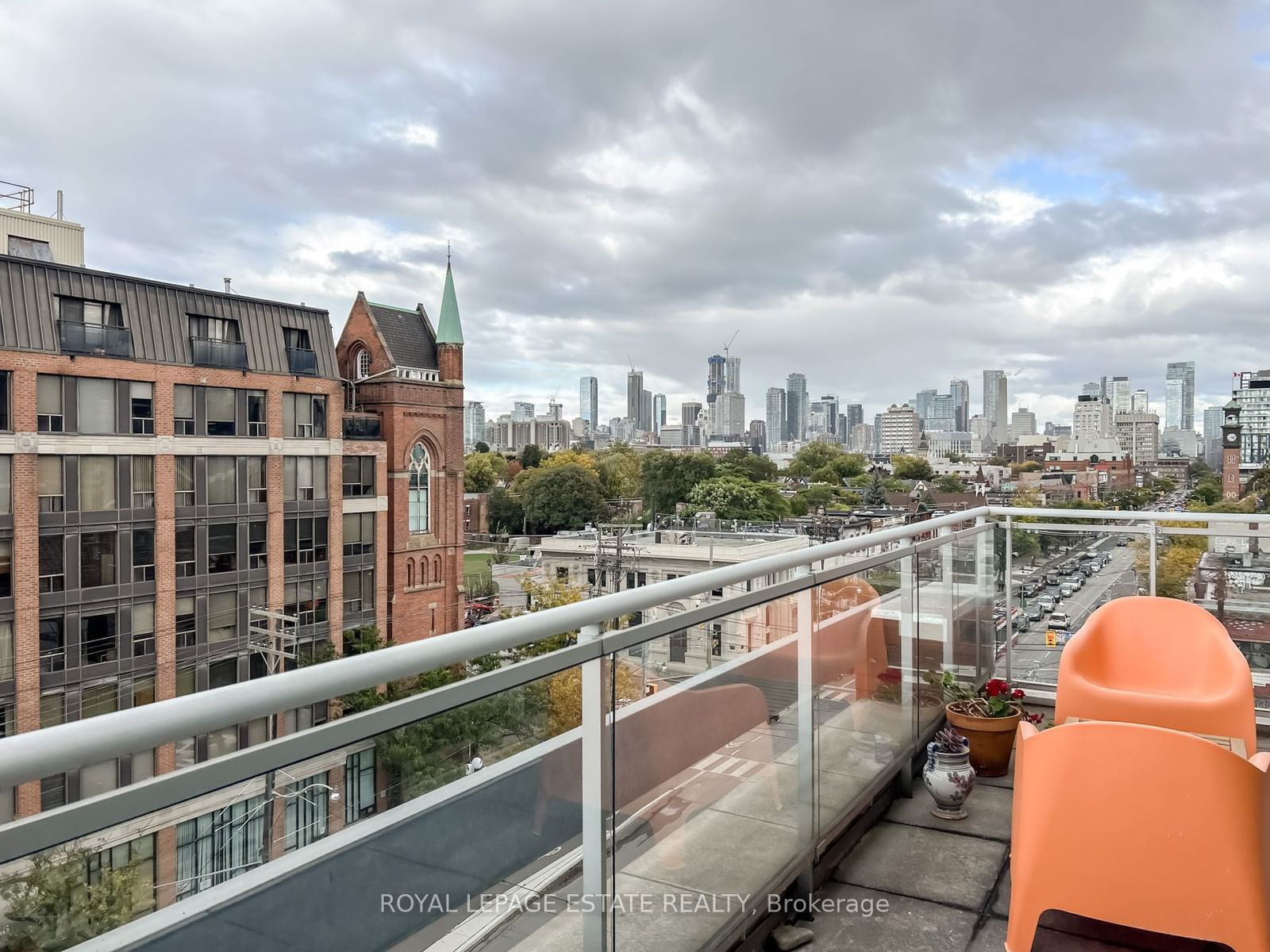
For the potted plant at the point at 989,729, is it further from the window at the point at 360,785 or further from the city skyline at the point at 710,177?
the city skyline at the point at 710,177

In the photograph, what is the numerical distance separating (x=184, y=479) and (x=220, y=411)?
2.49 metres

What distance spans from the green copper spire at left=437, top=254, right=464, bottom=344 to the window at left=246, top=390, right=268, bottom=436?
11.8 m

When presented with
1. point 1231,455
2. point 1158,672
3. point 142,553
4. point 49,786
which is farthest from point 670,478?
point 49,786

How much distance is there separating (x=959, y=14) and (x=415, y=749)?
28.9 metres

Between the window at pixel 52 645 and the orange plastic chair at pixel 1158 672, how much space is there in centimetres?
2943

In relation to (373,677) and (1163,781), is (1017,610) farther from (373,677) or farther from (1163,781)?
(373,677)

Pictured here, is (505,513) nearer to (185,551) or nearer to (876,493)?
(876,493)

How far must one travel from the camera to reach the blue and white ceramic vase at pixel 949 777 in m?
2.54

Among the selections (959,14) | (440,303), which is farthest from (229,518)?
(959,14)

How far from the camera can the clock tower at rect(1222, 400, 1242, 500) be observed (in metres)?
26.8

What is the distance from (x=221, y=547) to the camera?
29156 mm

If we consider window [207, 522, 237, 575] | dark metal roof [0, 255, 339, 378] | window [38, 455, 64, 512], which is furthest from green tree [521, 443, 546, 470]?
window [38, 455, 64, 512]

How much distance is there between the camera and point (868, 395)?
284ft

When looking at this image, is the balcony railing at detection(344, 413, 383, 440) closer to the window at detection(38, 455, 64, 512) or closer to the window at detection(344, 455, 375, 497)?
the window at detection(344, 455, 375, 497)
